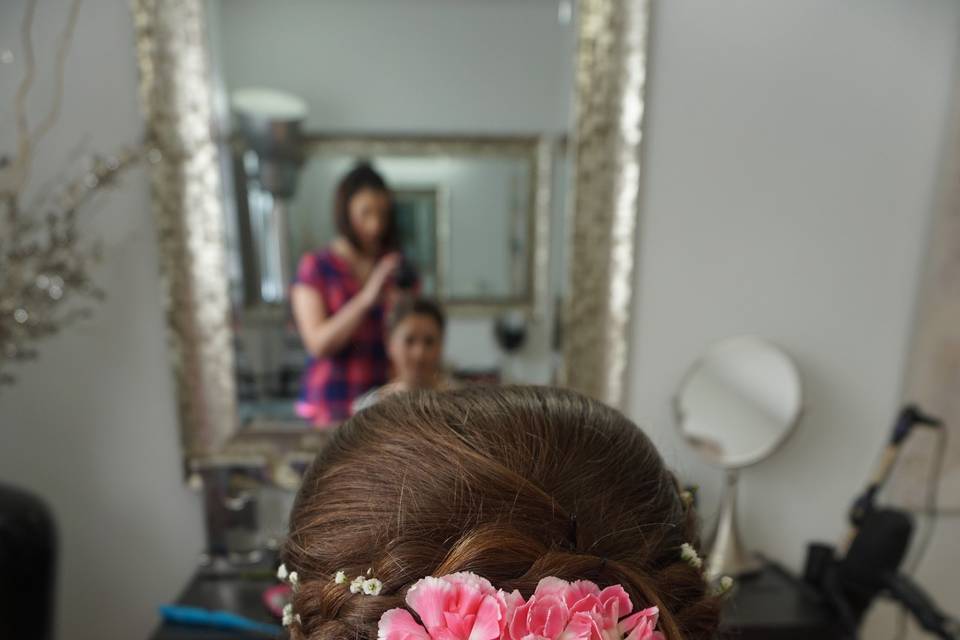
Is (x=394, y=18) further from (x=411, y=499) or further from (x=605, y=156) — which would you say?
(x=411, y=499)

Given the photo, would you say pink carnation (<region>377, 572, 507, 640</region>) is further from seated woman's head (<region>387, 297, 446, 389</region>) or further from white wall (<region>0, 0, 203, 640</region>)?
white wall (<region>0, 0, 203, 640</region>)

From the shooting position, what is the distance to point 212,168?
0.90m

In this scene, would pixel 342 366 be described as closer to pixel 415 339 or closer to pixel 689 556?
pixel 415 339

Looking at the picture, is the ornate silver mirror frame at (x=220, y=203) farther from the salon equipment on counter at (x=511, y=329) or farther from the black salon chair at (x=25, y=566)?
the black salon chair at (x=25, y=566)

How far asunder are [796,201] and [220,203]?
3.57ft

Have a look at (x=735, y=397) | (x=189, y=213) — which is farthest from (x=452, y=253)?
(x=735, y=397)

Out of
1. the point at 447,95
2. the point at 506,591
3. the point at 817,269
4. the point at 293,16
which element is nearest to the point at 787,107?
the point at 817,269

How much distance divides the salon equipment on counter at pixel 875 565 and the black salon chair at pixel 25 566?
4.39 ft

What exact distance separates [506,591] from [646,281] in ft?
2.59

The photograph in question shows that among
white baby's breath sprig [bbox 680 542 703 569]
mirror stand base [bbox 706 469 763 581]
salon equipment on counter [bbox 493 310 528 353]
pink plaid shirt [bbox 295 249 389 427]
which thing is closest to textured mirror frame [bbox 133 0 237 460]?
pink plaid shirt [bbox 295 249 389 427]

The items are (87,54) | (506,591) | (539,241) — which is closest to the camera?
(506,591)

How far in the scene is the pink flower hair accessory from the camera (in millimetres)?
284

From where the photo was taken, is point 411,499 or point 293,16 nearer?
point 411,499

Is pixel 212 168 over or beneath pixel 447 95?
beneath
